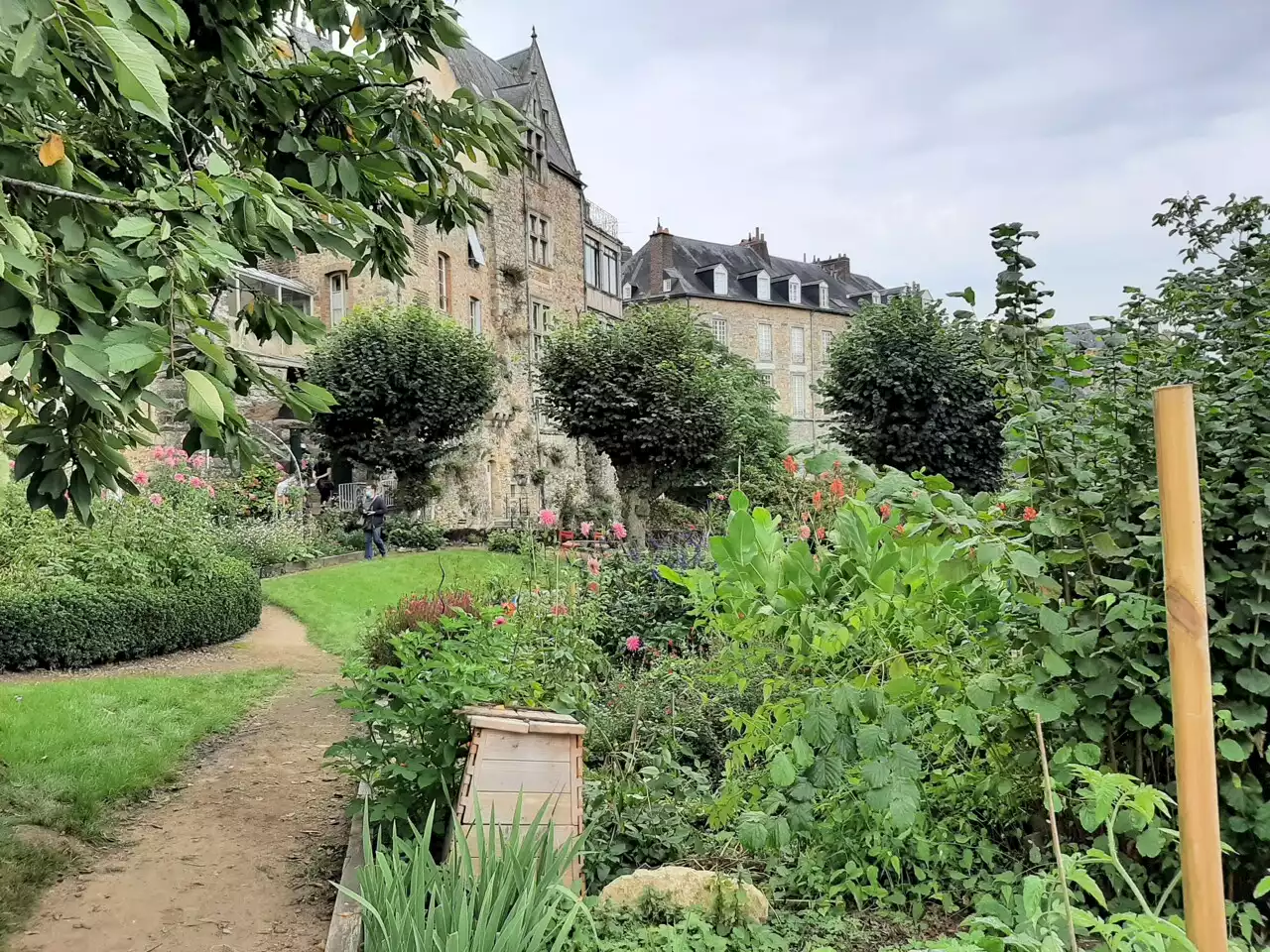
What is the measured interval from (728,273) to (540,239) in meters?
14.5

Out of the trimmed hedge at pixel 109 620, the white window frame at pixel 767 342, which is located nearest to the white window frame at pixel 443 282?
the trimmed hedge at pixel 109 620

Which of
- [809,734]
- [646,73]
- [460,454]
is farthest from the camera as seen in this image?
[460,454]

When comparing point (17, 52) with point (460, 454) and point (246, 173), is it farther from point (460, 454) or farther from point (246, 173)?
point (460, 454)

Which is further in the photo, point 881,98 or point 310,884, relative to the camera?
point 881,98

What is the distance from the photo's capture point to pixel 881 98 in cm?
411

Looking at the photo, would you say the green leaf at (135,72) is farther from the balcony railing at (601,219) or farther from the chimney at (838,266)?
the chimney at (838,266)

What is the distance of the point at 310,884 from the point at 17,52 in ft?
11.3

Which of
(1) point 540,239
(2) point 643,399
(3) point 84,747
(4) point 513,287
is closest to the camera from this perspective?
(3) point 84,747

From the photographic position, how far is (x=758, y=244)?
44000 mm

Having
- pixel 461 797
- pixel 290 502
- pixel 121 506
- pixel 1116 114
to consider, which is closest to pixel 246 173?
pixel 461 797

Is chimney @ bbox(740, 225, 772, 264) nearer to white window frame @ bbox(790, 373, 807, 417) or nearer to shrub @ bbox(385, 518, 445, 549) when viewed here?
white window frame @ bbox(790, 373, 807, 417)

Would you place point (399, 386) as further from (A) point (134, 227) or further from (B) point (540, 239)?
(A) point (134, 227)

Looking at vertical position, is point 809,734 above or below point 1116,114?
below

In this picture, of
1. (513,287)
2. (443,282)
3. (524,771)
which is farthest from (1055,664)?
(513,287)
